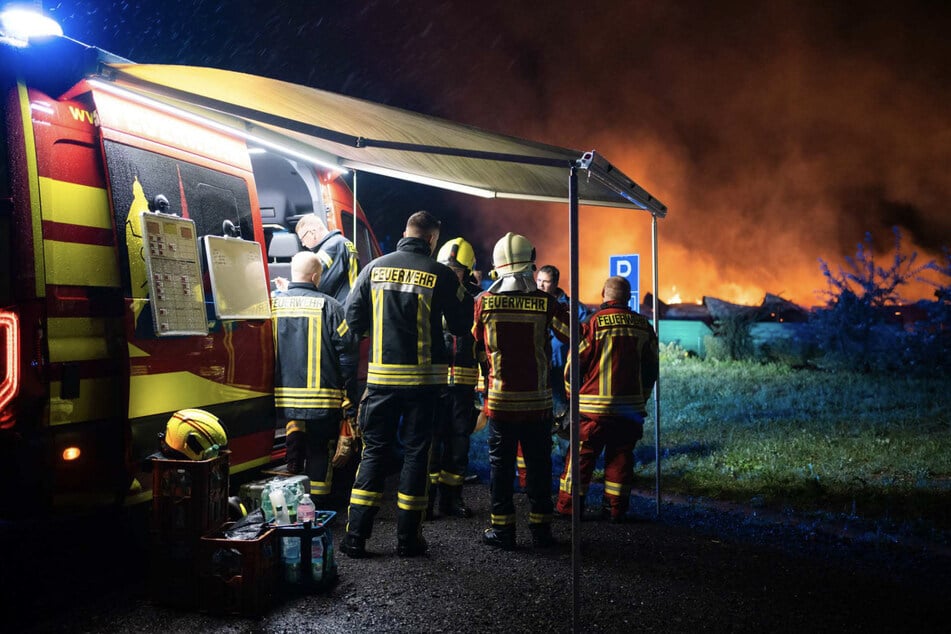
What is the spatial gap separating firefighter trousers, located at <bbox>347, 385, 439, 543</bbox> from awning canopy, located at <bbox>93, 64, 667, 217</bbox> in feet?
5.03

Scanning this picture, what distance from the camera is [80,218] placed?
3.37 metres

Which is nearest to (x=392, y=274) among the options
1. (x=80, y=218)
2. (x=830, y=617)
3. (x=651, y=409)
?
(x=80, y=218)

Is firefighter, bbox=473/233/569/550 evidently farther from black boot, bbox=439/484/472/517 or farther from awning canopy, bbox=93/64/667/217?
awning canopy, bbox=93/64/667/217

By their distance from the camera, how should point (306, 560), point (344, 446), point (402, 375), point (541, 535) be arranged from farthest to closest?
point (344, 446), point (541, 535), point (402, 375), point (306, 560)

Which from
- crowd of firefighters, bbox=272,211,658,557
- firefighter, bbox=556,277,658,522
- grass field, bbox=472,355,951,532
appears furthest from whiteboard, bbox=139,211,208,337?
grass field, bbox=472,355,951,532

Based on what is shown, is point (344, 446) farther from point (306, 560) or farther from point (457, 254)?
point (457, 254)

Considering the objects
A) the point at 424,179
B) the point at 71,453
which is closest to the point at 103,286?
the point at 71,453

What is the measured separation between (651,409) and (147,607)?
985 cm

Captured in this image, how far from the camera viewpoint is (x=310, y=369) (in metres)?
4.69

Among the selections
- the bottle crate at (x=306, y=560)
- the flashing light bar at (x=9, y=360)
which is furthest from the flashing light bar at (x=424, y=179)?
the flashing light bar at (x=9, y=360)

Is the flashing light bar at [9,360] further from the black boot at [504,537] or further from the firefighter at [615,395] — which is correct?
the firefighter at [615,395]

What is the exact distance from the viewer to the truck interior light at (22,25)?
10.2 feet

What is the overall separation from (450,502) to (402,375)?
161 cm

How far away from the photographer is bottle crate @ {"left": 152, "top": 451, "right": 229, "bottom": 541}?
3277 millimetres
